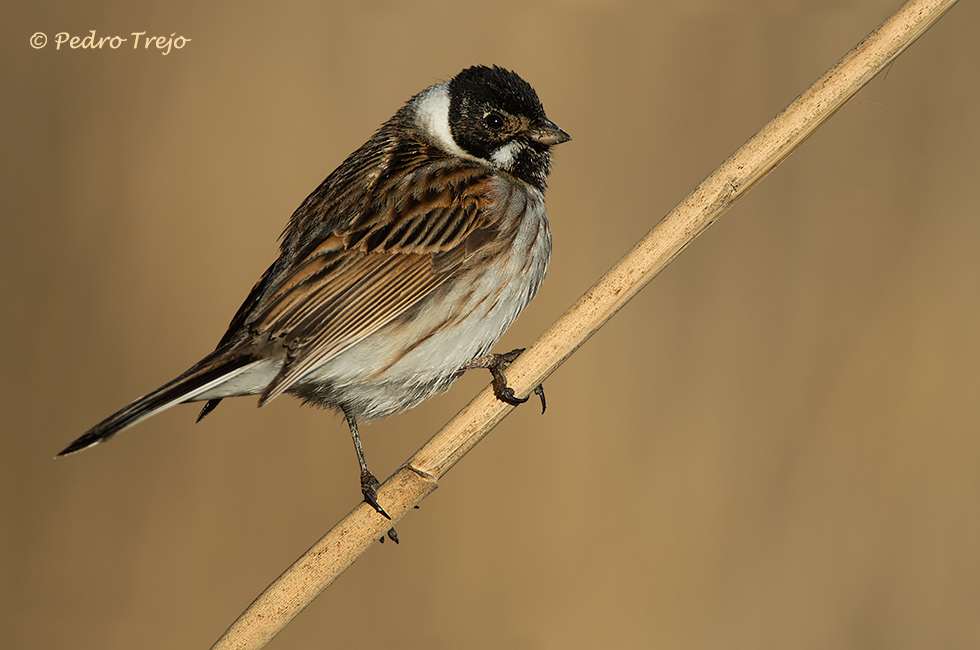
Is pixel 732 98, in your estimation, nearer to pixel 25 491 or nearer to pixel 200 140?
pixel 200 140

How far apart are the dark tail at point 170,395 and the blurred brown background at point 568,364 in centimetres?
152

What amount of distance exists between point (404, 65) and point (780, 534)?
263 centimetres

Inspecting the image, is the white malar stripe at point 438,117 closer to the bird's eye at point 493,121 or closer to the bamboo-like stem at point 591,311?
the bird's eye at point 493,121

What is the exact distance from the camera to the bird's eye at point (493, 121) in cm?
325

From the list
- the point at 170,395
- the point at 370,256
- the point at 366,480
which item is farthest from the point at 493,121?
the point at 170,395

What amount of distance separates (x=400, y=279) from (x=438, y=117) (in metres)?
0.93

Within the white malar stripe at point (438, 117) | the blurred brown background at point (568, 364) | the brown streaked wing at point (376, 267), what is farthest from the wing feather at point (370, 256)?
the blurred brown background at point (568, 364)

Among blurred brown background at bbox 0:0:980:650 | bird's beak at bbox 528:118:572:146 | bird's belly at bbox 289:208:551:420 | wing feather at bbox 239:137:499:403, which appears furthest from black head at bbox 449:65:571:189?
blurred brown background at bbox 0:0:980:650

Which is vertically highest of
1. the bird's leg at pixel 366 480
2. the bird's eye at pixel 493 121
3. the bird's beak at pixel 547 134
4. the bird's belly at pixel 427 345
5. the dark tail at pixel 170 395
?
the bird's beak at pixel 547 134

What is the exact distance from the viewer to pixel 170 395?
2.20 m

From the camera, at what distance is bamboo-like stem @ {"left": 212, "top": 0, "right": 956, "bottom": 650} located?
6.86 ft

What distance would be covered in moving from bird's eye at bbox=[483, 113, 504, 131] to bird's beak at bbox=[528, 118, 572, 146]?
4.8 inches

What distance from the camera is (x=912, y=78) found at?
3.94 m

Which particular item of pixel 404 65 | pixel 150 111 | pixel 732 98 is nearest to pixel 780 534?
pixel 732 98
